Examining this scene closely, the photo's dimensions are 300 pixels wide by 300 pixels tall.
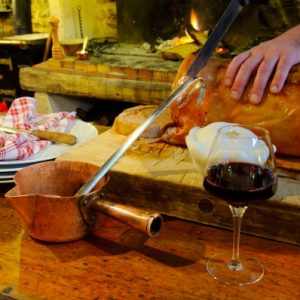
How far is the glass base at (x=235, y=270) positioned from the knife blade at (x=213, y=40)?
1.42ft

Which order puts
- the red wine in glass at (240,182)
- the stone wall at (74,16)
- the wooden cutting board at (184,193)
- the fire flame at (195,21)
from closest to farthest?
1. the red wine in glass at (240,182)
2. the wooden cutting board at (184,193)
3. the fire flame at (195,21)
4. the stone wall at (74,16)

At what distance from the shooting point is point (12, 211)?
0.87m

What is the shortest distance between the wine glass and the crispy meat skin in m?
0.27

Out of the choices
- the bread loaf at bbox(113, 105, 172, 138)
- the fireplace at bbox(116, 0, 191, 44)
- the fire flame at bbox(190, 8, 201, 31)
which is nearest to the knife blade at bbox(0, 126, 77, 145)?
the bread loaf at bbox(113, 105, 172, 138)

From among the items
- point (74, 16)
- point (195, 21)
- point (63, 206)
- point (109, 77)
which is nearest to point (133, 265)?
point (63, 206)

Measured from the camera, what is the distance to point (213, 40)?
3.16 feet

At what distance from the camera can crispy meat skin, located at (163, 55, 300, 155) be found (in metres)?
0.94

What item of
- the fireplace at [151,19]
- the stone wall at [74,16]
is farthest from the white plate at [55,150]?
the stone wall at [74,16]

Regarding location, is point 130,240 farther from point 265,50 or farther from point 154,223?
point 265,50

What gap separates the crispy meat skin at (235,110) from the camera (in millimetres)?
943

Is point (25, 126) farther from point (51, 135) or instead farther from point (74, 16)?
point (74, 16)

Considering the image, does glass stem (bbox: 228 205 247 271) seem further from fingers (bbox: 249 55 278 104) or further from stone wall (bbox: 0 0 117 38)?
stone wall (bbox: 0 0 117 38)

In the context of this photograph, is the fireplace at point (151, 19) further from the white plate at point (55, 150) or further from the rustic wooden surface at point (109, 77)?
the white plate at point (55, 150)

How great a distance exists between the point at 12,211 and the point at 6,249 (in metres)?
0.13
